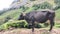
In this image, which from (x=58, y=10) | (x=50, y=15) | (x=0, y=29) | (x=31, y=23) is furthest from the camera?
(x=58, y=10)

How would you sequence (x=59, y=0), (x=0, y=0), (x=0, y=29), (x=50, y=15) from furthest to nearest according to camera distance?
(x=0, y=0)
(x=59, y=0)
(x=0, y=29)
(x=50, y=15)

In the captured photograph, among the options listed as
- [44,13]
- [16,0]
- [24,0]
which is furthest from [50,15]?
[16,0]

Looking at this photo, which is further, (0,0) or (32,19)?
(0,0)

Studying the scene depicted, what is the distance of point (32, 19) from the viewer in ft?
58.7

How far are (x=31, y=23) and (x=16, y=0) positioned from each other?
22306mm

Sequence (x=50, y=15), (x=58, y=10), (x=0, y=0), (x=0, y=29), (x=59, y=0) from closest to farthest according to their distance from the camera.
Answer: (x=50, y=15) → (x=0, y=29) → (x=58, y=10) → (x=59, y=0) → (x=0, y=0)

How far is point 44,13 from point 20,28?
3590mm

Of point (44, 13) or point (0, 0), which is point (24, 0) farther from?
point (44, 13)

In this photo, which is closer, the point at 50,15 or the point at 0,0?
the point at 50,15

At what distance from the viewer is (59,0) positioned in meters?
31.5

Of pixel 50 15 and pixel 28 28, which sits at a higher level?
pixel 50 15

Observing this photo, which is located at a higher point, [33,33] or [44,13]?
[44,13]

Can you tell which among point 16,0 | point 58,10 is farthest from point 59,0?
point 16,0

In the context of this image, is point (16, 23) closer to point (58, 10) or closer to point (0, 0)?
point (58, 10)
